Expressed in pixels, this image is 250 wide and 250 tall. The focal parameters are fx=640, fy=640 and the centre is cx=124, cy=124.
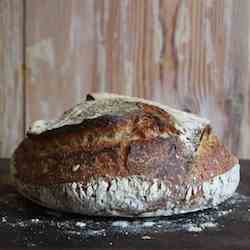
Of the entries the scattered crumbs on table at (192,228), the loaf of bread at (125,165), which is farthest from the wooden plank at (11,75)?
the scattered crumbs on table at (192,228)

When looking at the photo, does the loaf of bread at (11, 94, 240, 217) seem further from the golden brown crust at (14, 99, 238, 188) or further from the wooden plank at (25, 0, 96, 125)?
the wooden plank at (25, 0, 96, 125)

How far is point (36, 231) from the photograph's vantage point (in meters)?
0.86

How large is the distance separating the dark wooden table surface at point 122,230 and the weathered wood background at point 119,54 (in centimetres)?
48

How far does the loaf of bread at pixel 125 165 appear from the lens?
0.90 m

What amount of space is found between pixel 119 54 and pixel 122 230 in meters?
0.65

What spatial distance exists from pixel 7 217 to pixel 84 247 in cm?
18

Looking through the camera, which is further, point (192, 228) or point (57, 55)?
point (57, 55)

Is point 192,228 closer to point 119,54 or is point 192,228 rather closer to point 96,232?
point 96,232

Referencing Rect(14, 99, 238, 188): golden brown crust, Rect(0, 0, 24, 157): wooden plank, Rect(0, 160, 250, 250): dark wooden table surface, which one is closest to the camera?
Rect(0, 160, 250, 250): dark wooden table surface

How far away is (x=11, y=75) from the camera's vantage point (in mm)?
1452

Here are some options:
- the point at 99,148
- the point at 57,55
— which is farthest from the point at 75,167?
the point at 57,55

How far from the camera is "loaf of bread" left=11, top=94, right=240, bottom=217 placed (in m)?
0.90

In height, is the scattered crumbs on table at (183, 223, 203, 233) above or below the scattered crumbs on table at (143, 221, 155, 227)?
above

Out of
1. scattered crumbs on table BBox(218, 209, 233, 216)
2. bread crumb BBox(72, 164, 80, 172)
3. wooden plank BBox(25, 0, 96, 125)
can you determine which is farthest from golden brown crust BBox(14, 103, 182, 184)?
wooden plank BBox(25, 0, 96, 125)
